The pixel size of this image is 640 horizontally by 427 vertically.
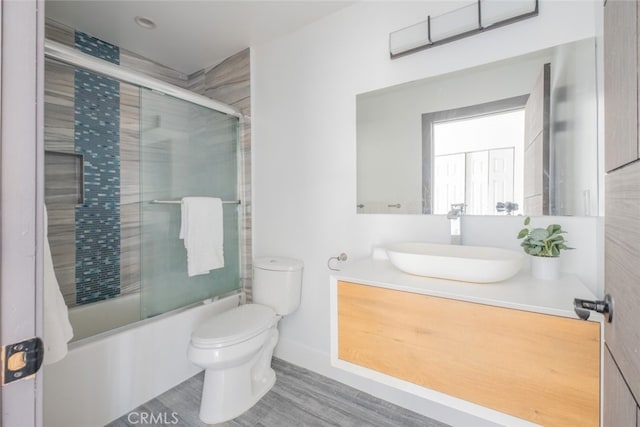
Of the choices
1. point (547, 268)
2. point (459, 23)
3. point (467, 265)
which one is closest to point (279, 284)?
point (467, 265)

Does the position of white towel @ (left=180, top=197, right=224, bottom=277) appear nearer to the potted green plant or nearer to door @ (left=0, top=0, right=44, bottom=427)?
door @ (left=0, top=0, right=44, bottom=427)

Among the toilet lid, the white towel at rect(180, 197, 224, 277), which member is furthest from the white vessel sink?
the white towel at rect(180, 197, 224, 277)

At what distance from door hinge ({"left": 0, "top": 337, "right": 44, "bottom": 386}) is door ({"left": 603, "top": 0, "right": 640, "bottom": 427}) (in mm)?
1041

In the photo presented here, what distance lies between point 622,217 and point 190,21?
2.37 meters

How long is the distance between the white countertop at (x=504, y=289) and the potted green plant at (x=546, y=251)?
3cm

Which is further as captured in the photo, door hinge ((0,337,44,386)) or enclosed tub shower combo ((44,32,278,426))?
enclosed tub shower combo ((44,32,278,426))

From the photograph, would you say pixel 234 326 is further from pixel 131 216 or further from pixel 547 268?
pixel 547 268

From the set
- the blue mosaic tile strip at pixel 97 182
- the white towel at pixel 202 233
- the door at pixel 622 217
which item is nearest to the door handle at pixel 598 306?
the door at pixel 622 217

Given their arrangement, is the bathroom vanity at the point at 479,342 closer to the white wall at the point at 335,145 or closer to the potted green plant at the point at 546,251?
the potted green plant at the point at 546,251

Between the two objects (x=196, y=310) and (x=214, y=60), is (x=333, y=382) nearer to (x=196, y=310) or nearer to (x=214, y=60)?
(x=196, y=310)

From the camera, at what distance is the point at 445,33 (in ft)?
4.71

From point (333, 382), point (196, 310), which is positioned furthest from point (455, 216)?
point (196, 310)

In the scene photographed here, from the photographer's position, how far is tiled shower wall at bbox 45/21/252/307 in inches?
71.2

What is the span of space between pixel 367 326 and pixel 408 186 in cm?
83
